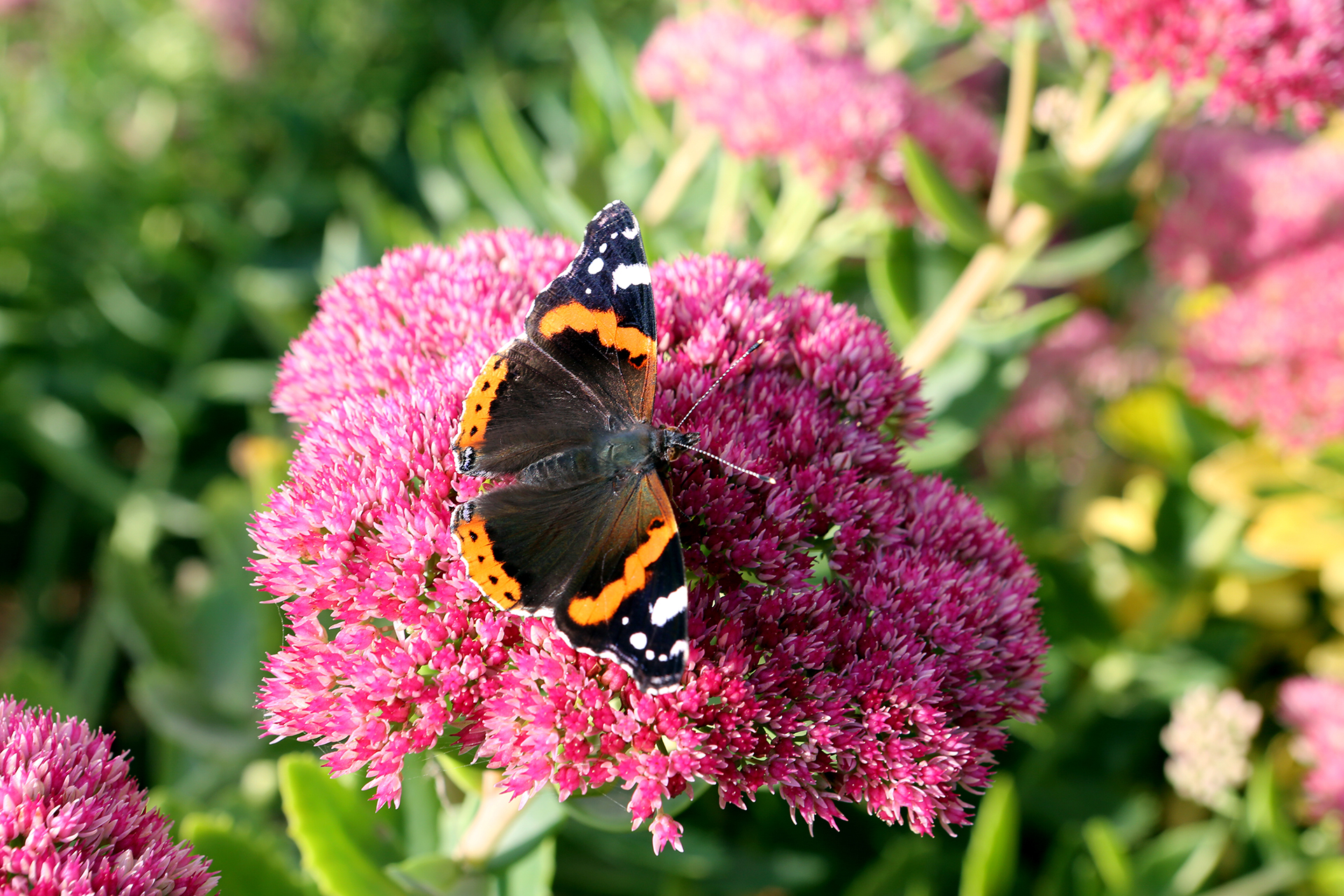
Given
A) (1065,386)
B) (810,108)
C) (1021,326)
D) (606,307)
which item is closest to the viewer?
(606,307)

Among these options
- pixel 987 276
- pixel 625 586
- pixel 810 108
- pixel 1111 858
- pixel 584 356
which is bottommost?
pixel 1111 858

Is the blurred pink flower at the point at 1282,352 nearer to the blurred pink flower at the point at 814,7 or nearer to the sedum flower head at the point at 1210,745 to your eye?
the sedum flower head at the point at 1210,745

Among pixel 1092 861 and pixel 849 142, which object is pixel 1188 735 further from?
pixel 849 142

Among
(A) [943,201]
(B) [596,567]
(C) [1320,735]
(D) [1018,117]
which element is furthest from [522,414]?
(C) [1320,735]

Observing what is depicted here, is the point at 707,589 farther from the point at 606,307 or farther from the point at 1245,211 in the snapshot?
the point at 1245,211

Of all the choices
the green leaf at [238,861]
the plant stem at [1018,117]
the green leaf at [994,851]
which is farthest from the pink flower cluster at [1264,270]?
the green leaf at [238,861]

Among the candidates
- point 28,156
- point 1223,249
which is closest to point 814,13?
point 1223,249

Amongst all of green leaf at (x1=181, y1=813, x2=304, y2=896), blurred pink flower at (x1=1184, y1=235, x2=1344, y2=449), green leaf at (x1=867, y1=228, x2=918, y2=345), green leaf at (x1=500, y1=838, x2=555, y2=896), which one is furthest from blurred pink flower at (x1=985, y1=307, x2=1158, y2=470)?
green leaf at (x1=181, y1=813, x2=304, y2=896)

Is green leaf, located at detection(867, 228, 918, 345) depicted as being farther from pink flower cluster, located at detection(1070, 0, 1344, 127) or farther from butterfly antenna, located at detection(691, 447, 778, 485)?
butterfly antenna, located at detection(691, 447, 778, 485)
